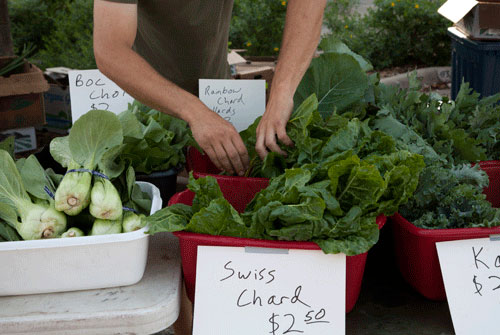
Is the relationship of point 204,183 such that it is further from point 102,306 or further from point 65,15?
point 65,15

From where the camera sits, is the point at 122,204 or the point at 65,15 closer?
the point at 122,204

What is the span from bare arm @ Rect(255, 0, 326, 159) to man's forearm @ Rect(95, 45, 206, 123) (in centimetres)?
19

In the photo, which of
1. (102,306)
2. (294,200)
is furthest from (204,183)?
(102,306)

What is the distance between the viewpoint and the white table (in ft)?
3.05

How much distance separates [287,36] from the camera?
59.2 inches

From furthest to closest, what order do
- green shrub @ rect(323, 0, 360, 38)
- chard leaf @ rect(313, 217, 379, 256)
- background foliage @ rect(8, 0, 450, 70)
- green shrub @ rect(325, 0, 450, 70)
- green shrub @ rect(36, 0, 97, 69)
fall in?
green shrub @ rect(323, 0, 360, 38), green shrub @ rect(325, 0, 450, 70), background foliage @ rect(8, 0, 450, 70), green shrub @ rect(36, 0, 97, 69), chard leaf @ rect(313, 217, 379, 256)

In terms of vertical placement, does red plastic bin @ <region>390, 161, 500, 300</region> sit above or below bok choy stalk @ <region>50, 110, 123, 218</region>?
below

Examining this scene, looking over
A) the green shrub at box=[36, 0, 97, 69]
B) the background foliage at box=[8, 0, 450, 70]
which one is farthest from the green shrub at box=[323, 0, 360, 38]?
the green shrub at box=[36, 0, 97, 69]

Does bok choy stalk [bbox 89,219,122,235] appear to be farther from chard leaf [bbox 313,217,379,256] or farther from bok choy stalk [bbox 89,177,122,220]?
chard leaf [bbox 313,217,379,256]

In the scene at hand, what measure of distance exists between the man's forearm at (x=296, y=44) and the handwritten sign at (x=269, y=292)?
1.76 feet

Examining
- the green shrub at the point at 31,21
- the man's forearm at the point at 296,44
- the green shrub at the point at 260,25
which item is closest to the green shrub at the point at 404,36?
the green shrub at the point at 260,25

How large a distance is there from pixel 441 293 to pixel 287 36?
84 cm

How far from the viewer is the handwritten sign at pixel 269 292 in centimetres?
94

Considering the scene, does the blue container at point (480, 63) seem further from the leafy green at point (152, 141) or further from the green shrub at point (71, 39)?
the green shrub at point (71, 39)
